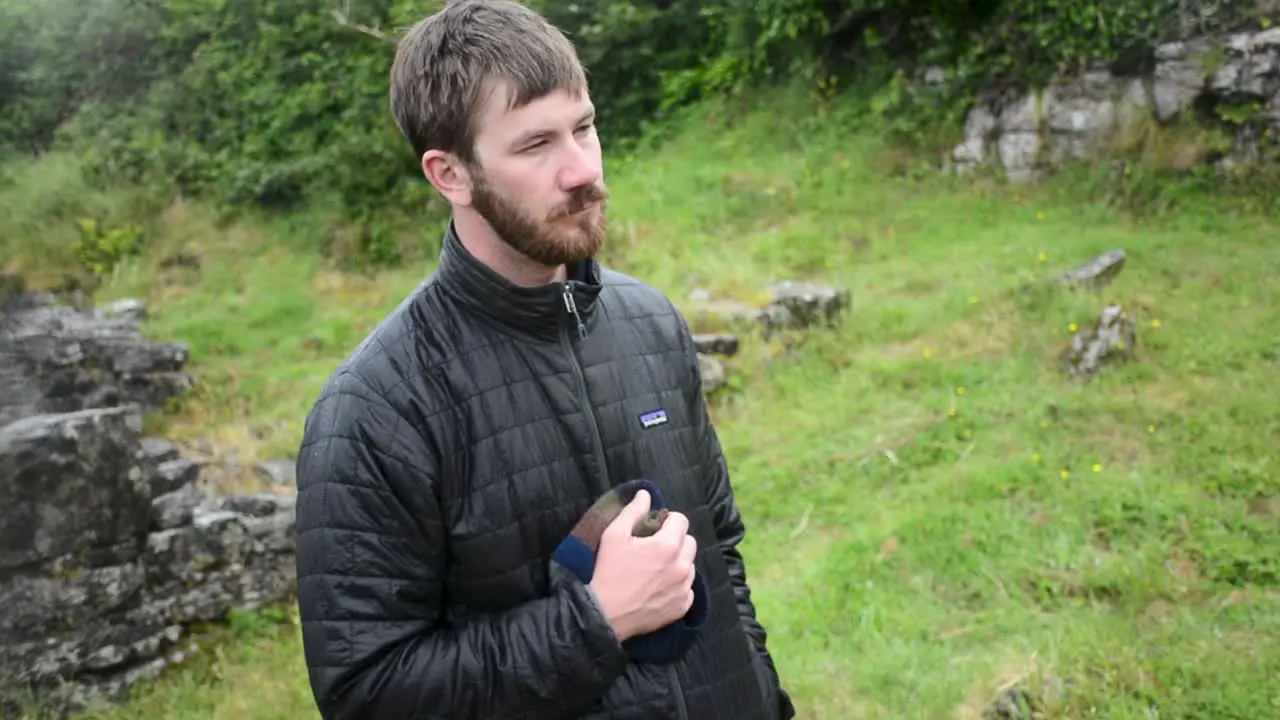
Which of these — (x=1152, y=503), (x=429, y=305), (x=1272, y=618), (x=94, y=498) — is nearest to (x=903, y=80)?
(x=1152, y=503)

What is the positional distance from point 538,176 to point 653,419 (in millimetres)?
482

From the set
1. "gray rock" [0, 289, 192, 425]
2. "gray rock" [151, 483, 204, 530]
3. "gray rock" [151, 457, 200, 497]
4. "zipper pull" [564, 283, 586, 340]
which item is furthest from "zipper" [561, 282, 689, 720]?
"gray rock" [0, 289, 192, 425]

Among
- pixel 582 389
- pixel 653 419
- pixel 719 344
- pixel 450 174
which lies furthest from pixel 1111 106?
pixel 450 174

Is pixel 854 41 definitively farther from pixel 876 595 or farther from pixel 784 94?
pixel 876 595

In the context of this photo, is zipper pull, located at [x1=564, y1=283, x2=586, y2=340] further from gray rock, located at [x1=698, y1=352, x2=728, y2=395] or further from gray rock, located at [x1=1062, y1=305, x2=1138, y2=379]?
gray rock, located at [x1=698, y1=352, x2=728, y2=395]

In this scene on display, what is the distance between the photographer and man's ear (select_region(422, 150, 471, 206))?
5.19 feet

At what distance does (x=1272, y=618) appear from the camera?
3.82 metres

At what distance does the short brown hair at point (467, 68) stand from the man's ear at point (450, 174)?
13 millimetres

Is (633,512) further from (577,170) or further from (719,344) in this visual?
(719,344)

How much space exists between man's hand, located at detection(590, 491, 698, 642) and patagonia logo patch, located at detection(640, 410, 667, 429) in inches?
9.3

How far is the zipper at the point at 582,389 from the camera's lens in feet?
5.45

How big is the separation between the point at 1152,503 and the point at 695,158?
816cm

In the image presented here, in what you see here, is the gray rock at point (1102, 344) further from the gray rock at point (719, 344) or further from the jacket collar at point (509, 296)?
the jacket collar at point (509, 296)

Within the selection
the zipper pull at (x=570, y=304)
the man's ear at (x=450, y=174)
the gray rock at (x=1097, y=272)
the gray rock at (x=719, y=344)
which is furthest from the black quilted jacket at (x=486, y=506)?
the gray rock at (x=1097, y=272)
